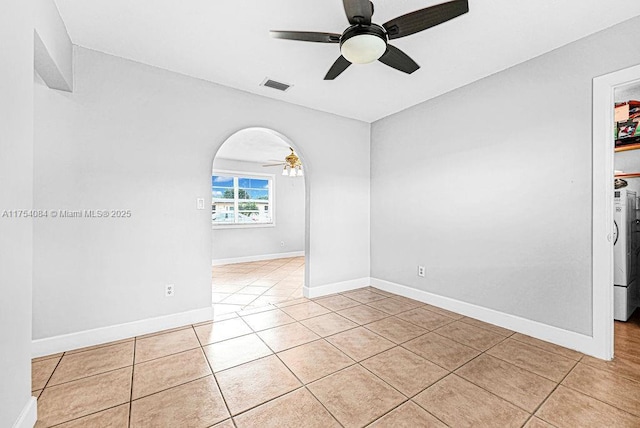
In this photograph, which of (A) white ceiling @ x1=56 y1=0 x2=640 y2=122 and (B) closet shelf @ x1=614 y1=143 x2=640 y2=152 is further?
(B) closet shelf @ x1=614 y1=143 x2=640 y2=152

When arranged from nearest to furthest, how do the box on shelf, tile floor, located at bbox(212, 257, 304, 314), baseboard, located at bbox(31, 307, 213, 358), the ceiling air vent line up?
1. baseboard, located at bbox(31, 307, 213, 358)
2. the ceiling air vent
3. the box on shelf
4. tile floor, located at bbox(212, 257, 304, 314)

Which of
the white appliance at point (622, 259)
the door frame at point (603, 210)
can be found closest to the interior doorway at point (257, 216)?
the door frame at point (603, 210)

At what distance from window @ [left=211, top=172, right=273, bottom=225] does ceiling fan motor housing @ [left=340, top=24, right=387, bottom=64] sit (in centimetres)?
512

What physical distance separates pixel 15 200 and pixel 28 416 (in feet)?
3.72

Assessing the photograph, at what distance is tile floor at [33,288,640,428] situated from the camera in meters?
1.54

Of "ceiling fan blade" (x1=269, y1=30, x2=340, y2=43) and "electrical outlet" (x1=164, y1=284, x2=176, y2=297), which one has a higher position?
"ceiling fan blade" (x1=269, y1=30, x2=340, y2=43)

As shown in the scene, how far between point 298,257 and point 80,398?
218 inches

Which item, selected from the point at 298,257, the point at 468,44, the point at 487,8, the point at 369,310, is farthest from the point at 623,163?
the point at 298,257

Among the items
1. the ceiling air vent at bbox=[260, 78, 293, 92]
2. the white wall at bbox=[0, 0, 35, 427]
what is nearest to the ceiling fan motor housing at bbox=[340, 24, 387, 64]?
the ceiling air vent at bbox=[260, 78, 293, 92]

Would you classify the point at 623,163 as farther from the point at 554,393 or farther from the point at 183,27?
the point at 183,27

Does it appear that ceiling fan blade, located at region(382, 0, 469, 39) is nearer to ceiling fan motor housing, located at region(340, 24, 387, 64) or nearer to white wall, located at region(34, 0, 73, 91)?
ceiling fan motor housing, located at region(340, 24, 387, 64)

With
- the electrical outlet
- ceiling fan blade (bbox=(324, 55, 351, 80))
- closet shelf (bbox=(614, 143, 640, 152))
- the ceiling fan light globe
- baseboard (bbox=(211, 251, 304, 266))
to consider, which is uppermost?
ceiling fan blade (bbox=(324, 55, 351, 80))

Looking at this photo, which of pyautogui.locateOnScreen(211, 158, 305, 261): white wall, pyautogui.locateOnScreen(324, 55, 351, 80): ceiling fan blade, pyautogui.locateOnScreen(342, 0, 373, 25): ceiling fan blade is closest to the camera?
pyautogui.locateOnScreen(342, 0, 373, 25): ceiling fan blade

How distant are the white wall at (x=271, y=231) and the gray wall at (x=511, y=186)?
12.7ft
